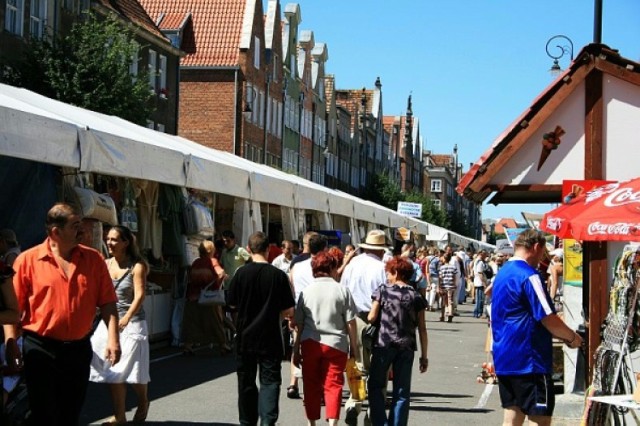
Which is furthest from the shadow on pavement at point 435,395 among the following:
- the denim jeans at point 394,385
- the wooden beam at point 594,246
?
the denim jeans at point 394,385

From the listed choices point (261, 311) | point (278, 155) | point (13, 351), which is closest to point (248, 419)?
point (261, 311)

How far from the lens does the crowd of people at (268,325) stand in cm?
734

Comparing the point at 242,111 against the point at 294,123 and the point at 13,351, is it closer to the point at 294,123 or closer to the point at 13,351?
the point at 294,123

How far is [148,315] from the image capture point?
58.3ft

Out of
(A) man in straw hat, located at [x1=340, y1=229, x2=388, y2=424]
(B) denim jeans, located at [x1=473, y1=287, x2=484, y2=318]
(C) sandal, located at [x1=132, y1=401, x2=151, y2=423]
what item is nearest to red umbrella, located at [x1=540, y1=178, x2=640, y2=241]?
(A) man in straw hat, located at [x1=340, y1=229, x2=388, y2=424]

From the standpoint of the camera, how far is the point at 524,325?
8195mm

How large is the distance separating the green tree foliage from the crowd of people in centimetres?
1596

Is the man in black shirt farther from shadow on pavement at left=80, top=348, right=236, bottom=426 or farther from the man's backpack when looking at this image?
the man's backpack

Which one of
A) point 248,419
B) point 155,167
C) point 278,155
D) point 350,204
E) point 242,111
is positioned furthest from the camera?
point 278,155

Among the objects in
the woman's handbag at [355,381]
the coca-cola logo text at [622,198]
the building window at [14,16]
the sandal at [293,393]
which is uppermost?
the building window at [14,16]

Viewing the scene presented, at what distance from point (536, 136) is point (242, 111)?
42.8 metres

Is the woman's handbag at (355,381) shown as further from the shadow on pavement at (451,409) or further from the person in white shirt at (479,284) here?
the person in white shirt at (479,284)

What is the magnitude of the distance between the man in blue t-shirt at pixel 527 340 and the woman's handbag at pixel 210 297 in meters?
10.1

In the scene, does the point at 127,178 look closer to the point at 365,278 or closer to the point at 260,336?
the point at 365,278
